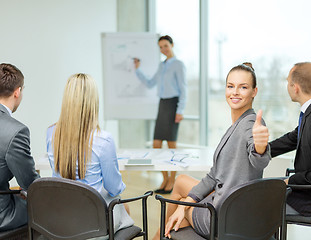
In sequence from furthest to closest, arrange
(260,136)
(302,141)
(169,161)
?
(169,161) → (302,141) → (260,136)

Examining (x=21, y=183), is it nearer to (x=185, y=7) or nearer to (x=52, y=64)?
(x=52, y=64)

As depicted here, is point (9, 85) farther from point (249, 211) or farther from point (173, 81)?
point (173, 81)

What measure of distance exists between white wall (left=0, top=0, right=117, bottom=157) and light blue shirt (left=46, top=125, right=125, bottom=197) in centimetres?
262

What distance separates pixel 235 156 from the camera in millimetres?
1695

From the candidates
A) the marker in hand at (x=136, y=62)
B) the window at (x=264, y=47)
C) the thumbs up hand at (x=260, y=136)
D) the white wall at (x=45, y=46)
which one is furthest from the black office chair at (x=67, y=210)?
the marker in hand at (x=136, y=62)

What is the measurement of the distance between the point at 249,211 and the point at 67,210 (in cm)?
81

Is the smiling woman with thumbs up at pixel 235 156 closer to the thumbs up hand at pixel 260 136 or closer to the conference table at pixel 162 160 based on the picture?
the thumbs up hand at pixel 260 136

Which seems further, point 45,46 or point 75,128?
point 45,46

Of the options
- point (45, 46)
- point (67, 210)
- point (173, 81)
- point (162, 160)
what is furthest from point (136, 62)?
point (67, 210)

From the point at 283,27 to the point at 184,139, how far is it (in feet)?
6.75

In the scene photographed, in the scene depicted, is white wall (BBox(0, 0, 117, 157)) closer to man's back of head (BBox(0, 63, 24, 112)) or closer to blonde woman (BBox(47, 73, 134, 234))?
man's back of head (BBox(0, 63, 24, 112))

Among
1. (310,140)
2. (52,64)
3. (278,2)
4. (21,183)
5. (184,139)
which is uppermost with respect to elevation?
(278,2)

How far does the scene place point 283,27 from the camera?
394 cm

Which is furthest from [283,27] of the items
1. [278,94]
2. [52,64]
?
[52,64]
